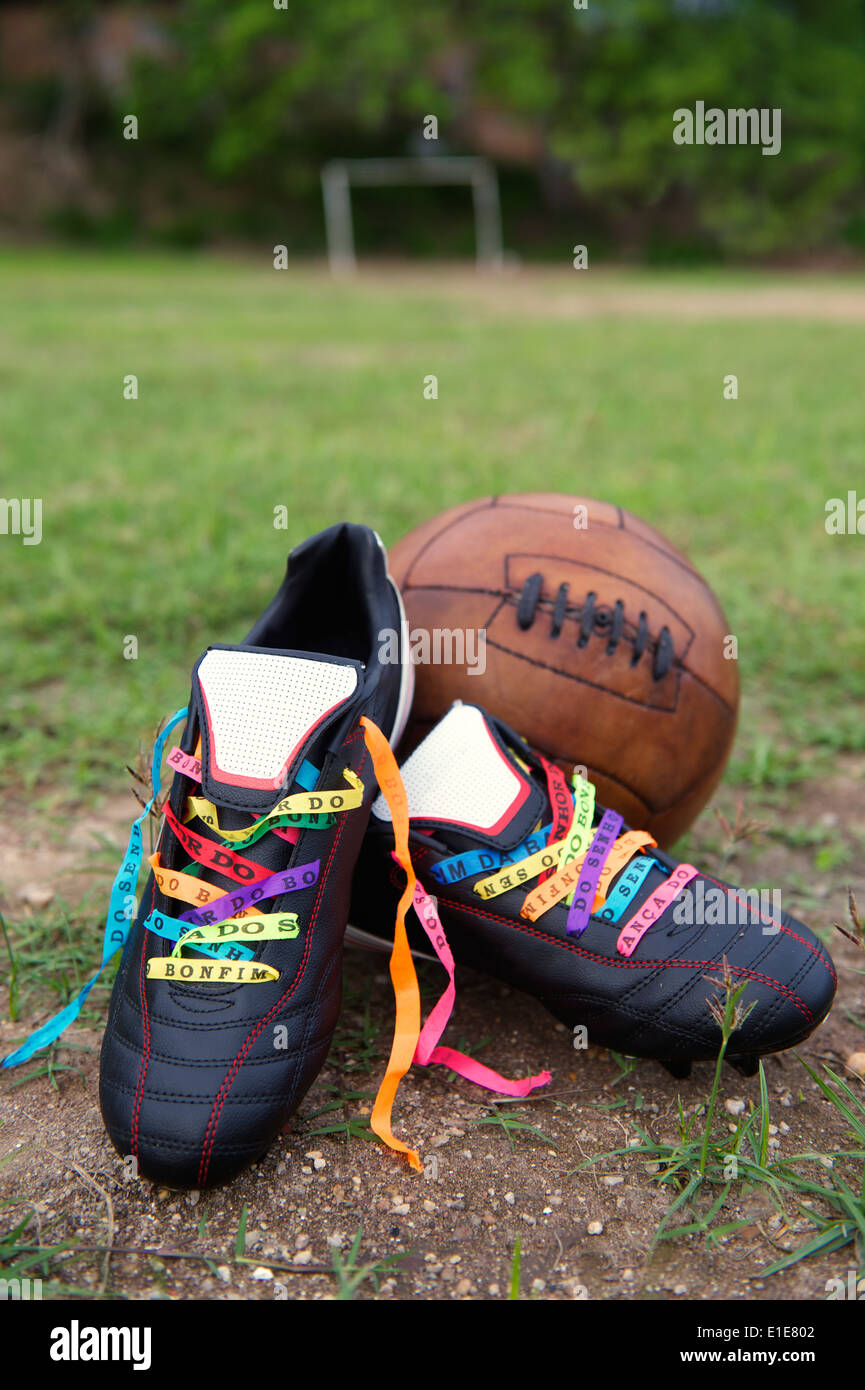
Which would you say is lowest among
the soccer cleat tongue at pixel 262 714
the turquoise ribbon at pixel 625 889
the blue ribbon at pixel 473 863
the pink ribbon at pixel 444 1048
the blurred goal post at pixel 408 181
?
the pink ribbon at pixel 444 1048

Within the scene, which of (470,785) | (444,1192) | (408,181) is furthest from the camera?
(408,181)

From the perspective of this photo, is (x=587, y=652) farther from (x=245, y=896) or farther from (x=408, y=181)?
(x=408, y=181)

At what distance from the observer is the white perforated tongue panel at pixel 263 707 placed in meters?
1.71

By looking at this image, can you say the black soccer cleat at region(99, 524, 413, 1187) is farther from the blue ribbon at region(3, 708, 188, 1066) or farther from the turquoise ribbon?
the turquoise ribbon

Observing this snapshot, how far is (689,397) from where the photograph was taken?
23.9ft

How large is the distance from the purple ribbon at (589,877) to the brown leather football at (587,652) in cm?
32

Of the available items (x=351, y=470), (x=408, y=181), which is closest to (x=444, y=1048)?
(x=351, y=470)

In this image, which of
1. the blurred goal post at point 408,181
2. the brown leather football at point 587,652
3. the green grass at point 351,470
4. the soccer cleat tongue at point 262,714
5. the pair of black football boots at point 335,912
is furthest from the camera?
the blurred goal post at point 408,181

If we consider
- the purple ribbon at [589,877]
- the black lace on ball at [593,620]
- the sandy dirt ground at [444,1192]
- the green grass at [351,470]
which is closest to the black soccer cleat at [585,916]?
the purple ribbon at [589,877]

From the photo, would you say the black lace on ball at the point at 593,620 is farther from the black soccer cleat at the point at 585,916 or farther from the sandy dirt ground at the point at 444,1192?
the sandy dirt ground at the point at 444,1192

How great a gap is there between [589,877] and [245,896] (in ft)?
1.77

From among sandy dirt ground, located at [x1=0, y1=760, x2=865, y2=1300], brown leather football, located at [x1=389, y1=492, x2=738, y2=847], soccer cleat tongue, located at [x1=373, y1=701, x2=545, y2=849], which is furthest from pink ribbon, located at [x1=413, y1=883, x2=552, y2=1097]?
brown leather football, located at [x1=389, y1=492, x2=738, y2=847]

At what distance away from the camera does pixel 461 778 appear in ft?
6.23

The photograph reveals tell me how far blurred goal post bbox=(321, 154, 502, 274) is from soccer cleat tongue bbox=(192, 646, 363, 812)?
23004 mm
